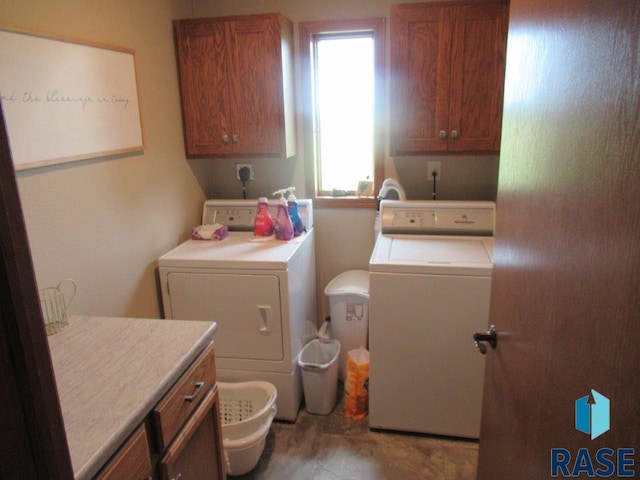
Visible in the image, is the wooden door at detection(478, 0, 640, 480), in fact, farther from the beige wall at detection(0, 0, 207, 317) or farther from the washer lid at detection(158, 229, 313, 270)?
the beige wall at detection(0, 0, 207, 317)

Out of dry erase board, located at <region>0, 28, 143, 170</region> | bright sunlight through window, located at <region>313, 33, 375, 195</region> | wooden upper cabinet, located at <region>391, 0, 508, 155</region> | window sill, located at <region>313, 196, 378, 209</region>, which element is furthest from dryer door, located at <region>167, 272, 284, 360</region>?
wooden upper cabinet, located at <region>391, 0, 508, 155</region>

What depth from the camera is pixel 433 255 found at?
226cm

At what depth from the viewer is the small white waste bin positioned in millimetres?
2611

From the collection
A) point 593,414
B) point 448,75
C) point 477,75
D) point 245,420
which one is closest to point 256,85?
point 448,75

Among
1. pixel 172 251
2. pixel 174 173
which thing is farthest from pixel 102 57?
pixel 172 251

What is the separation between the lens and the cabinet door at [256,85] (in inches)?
95.9

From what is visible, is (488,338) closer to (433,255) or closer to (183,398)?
(183,398)

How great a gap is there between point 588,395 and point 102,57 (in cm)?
205

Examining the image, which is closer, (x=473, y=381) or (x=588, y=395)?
(x=588, y=395)

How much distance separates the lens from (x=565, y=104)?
2.59 feet

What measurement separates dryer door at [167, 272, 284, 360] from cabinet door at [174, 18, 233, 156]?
0.77 metres

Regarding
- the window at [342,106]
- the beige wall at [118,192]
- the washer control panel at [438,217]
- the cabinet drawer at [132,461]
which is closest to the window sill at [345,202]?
the window at [342,106]

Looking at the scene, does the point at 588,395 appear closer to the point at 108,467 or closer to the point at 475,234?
the point at 108,467

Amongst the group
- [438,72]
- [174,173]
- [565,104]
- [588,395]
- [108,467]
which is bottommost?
[108,467]
